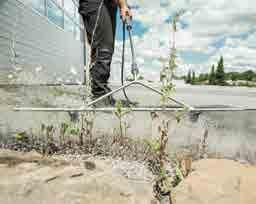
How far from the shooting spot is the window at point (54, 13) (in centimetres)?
531

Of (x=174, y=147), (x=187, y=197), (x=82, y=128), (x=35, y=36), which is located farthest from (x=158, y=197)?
(x=35, y=36)

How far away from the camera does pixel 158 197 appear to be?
3.23 feet

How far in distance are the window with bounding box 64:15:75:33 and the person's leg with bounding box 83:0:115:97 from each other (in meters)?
5.27

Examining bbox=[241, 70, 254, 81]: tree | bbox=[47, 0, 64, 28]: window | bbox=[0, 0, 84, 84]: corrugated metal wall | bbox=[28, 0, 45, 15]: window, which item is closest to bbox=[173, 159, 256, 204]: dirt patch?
bbox=[0, 0, 84, 84]: corrugated metal wall

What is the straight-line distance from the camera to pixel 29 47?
383cm

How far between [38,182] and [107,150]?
42 cm

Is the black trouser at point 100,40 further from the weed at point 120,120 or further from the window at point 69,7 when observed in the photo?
the window at point 69,7

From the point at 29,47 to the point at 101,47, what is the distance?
7.52 ft

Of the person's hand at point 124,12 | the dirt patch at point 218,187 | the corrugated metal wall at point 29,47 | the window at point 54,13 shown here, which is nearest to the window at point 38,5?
the corrugated metal wall at point 29,47

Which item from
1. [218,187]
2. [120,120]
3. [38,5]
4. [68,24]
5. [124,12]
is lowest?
[218,187]

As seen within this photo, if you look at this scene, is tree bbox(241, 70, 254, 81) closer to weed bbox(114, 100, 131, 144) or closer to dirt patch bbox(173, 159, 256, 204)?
weed bbox(114, 100, 131, 144)

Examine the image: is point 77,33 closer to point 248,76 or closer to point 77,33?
point 77,33

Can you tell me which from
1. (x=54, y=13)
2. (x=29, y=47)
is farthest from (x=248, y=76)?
(x=29, y=47)

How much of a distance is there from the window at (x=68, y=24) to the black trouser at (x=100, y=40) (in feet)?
17.2
